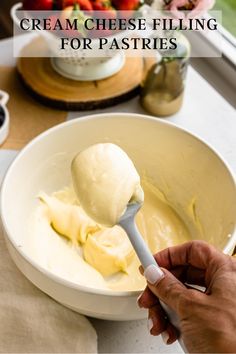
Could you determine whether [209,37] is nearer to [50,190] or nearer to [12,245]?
Answer: [50,190]

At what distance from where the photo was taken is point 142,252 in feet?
2.05

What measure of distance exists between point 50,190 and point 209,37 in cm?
53

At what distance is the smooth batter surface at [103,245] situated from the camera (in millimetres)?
755

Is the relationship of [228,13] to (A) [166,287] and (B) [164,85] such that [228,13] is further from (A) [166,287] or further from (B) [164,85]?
(A) [166,287]

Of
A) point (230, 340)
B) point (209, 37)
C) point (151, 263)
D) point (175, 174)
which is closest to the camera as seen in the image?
point (230, 340)

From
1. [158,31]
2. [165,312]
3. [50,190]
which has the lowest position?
[50,190]

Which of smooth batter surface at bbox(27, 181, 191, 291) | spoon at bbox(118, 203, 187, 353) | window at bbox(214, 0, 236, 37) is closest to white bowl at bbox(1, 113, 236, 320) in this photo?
smooth batter surface at bbox(27, 181, 191, 291)

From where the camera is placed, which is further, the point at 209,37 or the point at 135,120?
the point at 209,37

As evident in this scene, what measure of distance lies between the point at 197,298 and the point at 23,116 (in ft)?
2.05

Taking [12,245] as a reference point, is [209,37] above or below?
above

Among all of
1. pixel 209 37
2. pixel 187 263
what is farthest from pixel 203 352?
pixel 209 37

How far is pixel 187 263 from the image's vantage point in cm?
64

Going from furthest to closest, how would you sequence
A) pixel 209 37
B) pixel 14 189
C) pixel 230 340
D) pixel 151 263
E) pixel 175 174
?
pixel 209 37, pixel 175 174, pixel 14 189, pixel 151 263, pixel 230 340

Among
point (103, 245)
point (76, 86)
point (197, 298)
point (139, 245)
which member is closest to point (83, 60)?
point (76, 86)
